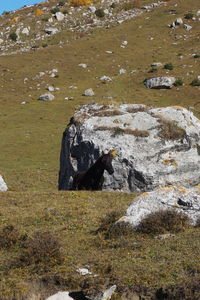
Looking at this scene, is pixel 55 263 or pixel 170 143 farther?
pixel 170 143

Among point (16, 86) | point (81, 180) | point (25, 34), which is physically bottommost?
point (81, 180)

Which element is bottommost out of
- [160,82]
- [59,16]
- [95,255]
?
[95,255]

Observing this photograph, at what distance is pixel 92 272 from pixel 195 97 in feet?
174

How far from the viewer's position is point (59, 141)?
4972 cm

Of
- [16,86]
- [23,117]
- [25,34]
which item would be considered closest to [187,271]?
[23,117]

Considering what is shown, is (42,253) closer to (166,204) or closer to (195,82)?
(166,204)

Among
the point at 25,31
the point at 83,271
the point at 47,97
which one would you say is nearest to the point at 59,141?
the point at 47,97

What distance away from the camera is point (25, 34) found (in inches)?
3868

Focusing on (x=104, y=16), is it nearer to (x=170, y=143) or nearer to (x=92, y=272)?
(x=170, y=143)

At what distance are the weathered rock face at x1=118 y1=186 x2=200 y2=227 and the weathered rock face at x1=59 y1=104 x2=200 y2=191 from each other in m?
7.71

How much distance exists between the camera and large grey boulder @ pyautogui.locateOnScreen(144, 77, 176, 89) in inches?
2596

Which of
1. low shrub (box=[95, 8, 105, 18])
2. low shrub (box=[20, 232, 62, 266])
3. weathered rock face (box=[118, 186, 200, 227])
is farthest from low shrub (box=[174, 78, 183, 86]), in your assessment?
low shrub (box=[20, 232, 62, 266])

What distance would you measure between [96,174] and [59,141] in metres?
25.7

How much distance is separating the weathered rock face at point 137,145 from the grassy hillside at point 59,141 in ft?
6.65
